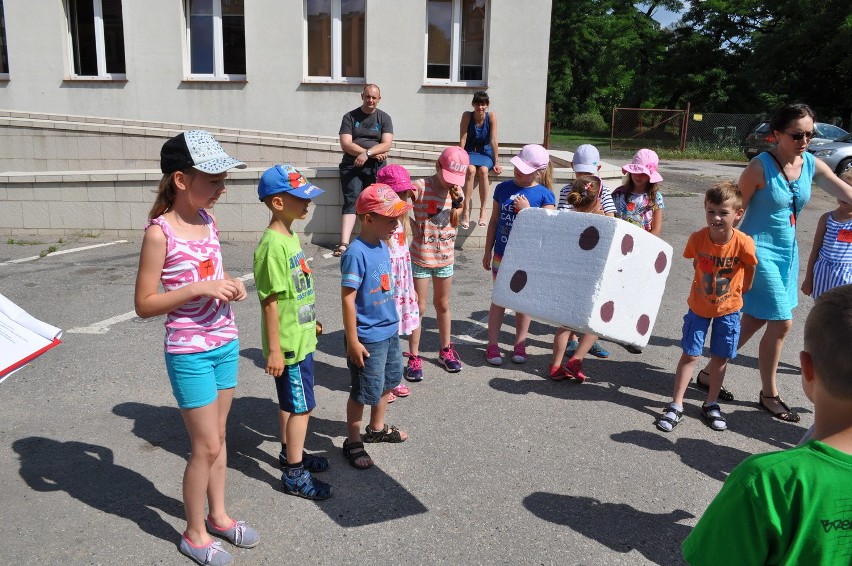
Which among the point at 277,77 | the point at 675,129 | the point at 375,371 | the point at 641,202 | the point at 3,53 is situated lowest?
the point at 375,371

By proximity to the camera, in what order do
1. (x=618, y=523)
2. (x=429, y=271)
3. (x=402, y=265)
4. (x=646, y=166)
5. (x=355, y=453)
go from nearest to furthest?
1. (x=618, y=523)
2. (x=355, y=453)
3. (x=402, y=265)
4. (x=429, y=271)
5. (x=646, y=166)

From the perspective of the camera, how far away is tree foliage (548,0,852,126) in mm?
33594

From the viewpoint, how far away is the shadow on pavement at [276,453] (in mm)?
3496

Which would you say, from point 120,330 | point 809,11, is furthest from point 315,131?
point 809,11

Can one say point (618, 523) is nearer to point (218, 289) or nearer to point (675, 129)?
point (218, 289)

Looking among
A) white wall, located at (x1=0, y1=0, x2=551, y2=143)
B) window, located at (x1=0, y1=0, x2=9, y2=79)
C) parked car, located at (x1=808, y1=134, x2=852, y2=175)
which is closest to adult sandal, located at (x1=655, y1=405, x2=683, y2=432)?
white wall, located at (x1=0, y1=0, x2=551, y2=143)

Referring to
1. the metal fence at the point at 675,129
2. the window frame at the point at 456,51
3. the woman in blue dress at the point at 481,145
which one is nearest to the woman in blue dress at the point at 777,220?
the woman in blue dress at the point at 481,145

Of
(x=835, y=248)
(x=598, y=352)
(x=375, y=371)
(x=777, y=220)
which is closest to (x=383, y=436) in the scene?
(x=375, y=371)

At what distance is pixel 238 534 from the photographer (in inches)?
125

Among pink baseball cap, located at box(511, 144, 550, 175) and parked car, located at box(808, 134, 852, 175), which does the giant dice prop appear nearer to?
pink baseball cap, located at box(511, 144, 550, 175)

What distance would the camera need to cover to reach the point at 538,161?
Result: 16.8 ft

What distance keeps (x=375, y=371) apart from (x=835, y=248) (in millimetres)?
3343

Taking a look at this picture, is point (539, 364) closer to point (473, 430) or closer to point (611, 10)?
point (473, 430)

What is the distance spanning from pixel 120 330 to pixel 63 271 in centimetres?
244
